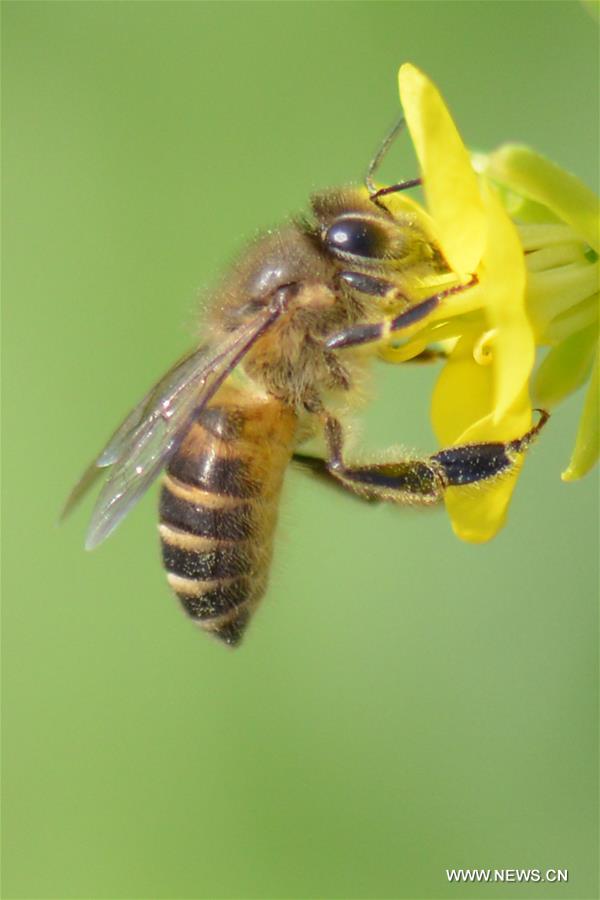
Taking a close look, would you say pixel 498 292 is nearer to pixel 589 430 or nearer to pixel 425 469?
pixel 589 430

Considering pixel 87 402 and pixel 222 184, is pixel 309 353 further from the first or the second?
pixel 222 184

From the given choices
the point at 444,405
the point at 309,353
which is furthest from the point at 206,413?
the point at 444,405

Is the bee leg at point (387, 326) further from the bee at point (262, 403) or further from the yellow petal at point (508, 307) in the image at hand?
the yellow petal at point (508, 307)

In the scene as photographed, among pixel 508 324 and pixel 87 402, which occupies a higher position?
pixel 508 324

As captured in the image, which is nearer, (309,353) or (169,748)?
(309,353)

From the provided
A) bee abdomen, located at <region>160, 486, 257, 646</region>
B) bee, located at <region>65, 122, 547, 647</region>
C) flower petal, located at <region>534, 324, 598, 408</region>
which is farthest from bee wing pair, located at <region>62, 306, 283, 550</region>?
flower petal, located at <region>534, 324, 598, 408</region>

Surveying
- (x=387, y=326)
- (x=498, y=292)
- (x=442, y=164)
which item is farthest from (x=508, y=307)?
(x=387, y=326)

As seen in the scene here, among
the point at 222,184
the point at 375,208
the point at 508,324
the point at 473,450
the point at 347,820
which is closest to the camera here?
the point at 508,324

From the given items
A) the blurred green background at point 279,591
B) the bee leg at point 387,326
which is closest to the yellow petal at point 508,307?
the bee leg at point 387,326
